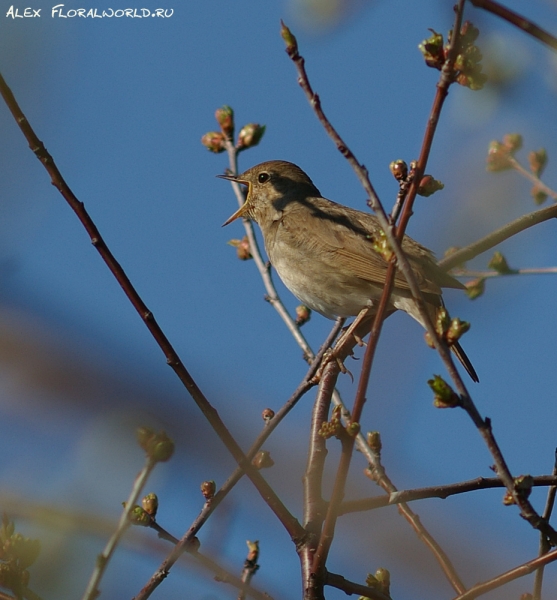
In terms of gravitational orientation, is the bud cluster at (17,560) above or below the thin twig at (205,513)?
below

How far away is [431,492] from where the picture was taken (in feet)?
7.73

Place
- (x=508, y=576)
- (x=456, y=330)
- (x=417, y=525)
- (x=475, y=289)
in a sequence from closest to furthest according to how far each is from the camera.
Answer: (x=508, y=576) < (x=456, y=330) < (x=417, y=525) < (x=475, y=289)

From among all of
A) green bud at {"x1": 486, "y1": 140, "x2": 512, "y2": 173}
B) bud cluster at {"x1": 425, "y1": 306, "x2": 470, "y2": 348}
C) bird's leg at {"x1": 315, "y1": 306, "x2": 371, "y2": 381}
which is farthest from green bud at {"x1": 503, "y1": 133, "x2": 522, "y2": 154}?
bud cluster at {"x1": 425, "y1": 306, "x2": 470, "y2": 348}

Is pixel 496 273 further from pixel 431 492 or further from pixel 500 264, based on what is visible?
pixel 431 492

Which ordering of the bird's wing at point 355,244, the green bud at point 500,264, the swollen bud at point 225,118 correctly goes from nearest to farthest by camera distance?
1. the green bud at point 500,264
2. the swollen bud at point 225,118
3. the bird's wing at point 355,244

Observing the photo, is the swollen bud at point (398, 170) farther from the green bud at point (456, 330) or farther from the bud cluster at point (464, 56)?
the green bud at point (456, 330)

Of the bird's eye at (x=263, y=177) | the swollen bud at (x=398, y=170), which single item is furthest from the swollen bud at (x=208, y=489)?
the bird's eye at (x=263, y=177)

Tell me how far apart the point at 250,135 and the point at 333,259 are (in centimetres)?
117

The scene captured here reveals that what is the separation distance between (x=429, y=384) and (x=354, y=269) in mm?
3246

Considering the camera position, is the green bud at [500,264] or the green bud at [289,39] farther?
the green bud at [500,264]

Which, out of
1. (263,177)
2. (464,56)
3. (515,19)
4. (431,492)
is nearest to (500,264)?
(464,56)

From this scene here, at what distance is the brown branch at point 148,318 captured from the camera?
7.93ft

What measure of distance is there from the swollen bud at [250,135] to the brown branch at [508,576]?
3459 millimetres

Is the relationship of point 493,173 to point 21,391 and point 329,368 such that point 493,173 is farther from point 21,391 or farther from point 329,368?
point 21,391
